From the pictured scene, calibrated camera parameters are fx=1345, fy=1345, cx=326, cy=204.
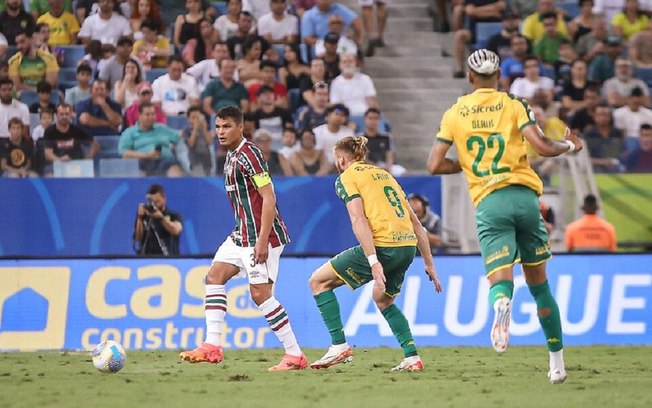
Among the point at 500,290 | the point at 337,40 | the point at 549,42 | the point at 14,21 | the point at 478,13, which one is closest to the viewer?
the point at 500,290

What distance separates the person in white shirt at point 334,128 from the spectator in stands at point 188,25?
317cm

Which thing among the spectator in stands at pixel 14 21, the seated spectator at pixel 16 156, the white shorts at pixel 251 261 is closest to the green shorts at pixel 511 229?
the white shorts at pixel 251 261

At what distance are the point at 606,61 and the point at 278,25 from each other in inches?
205

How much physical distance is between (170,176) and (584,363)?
660 centimetres

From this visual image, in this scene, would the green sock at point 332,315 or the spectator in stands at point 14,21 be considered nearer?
the green sock at point 332,315

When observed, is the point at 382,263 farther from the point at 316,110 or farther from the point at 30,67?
the point at 30,67

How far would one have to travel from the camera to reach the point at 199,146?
56.3 ft

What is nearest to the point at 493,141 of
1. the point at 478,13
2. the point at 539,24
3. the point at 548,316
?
the point at 548,316

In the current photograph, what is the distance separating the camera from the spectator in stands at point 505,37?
2111 cm

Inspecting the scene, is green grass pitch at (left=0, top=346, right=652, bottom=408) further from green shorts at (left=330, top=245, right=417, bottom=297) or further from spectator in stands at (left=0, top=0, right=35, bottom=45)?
spectator in stands at (left=0, top=0, right=35, bottom=45)

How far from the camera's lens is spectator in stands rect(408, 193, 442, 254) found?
55.9 ft

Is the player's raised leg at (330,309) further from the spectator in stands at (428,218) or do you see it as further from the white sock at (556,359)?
the spectator in stands at (428,218)

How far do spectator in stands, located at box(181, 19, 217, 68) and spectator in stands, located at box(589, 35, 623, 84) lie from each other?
5917 millimetres

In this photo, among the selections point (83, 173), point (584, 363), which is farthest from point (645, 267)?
point (83, 173)
